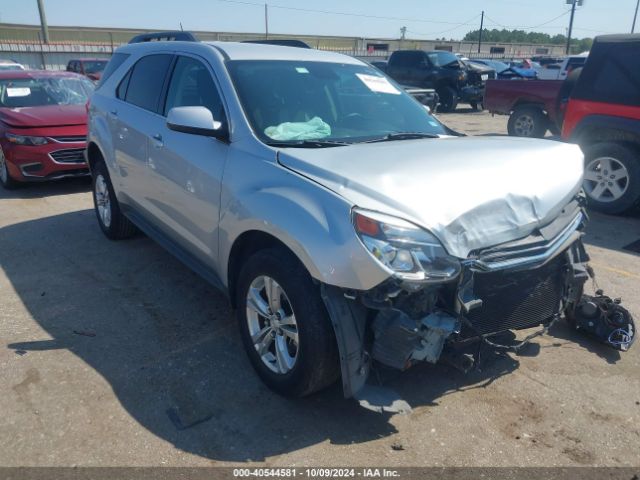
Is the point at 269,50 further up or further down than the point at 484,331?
further up

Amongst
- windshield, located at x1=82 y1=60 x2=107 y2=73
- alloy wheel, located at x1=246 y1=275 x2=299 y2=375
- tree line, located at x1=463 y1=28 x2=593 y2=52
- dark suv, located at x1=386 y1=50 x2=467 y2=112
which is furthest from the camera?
tree line, located at x1=463 y1=28 x2=593 y2=52

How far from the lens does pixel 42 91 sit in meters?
8.65

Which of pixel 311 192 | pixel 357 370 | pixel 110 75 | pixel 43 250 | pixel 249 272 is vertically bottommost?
pixel 43 250

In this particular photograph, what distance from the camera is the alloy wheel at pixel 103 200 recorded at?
18.6ft

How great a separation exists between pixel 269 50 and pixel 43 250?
325 centimetres

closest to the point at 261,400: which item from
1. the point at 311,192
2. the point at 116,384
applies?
the point at 116,384

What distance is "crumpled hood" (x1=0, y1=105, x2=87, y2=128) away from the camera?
7.63m

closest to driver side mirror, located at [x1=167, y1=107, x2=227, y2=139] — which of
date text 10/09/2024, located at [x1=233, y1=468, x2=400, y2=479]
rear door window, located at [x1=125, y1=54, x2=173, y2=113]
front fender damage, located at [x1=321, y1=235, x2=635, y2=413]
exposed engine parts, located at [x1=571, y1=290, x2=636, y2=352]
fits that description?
rear door window, located at [x1=125, y1=54, x2=173, y2=113]

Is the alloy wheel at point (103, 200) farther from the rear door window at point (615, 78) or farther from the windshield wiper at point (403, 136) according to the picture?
the rear door window at point (615, 78)

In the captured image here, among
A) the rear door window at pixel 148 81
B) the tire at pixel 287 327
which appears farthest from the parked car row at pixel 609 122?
the tire at pixel 287 327

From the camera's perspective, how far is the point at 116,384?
10.8 feet

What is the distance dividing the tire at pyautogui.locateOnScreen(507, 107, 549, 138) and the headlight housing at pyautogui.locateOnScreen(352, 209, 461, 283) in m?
9.69

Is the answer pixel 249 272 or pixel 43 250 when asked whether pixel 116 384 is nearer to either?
pixel 249 272

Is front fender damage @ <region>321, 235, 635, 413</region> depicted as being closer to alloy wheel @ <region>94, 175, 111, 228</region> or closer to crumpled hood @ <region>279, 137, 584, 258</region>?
crumpled hood @ <region>279, 137, 584, 258</region>
